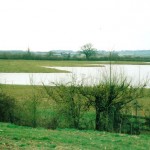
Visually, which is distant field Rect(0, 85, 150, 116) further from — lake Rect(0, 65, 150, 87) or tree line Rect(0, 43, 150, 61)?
tree line Rect(0, 43, 150, 61)

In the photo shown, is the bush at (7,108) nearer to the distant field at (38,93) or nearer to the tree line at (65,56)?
the distant field at (38,93)

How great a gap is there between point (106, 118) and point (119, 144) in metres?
7.66

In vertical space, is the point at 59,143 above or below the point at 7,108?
above

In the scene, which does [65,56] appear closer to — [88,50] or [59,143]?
[88,50]

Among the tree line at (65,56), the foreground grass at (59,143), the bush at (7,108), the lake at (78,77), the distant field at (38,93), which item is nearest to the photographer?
the foreground grass at (59,143)

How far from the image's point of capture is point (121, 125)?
2175 centimetres

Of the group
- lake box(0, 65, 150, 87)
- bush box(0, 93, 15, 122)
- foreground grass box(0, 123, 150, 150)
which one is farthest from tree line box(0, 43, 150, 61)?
foreground grass box(0, 123, 150, 150)

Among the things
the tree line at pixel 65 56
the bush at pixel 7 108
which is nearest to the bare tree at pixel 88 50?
the tree line at pixel 65 56

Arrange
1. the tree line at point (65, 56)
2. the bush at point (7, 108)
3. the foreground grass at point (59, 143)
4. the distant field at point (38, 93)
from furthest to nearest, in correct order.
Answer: the tree line at point (65, 56) → the distant field at point (38, 93) → the bush at point (7, 108) → the foreground grass at point (59, 143)

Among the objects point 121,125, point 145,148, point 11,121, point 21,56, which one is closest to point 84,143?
point 145,148

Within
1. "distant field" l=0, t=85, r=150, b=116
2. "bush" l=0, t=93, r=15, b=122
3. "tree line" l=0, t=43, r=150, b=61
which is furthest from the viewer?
"tree line" l=0, t=43, r=150, b=61

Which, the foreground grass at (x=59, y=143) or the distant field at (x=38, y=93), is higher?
the foreground grass at (x=59, y=143)

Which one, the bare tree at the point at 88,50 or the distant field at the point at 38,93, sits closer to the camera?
the distant field at the point at 38,93

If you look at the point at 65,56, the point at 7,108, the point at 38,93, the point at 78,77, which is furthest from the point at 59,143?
the point at 65,56
